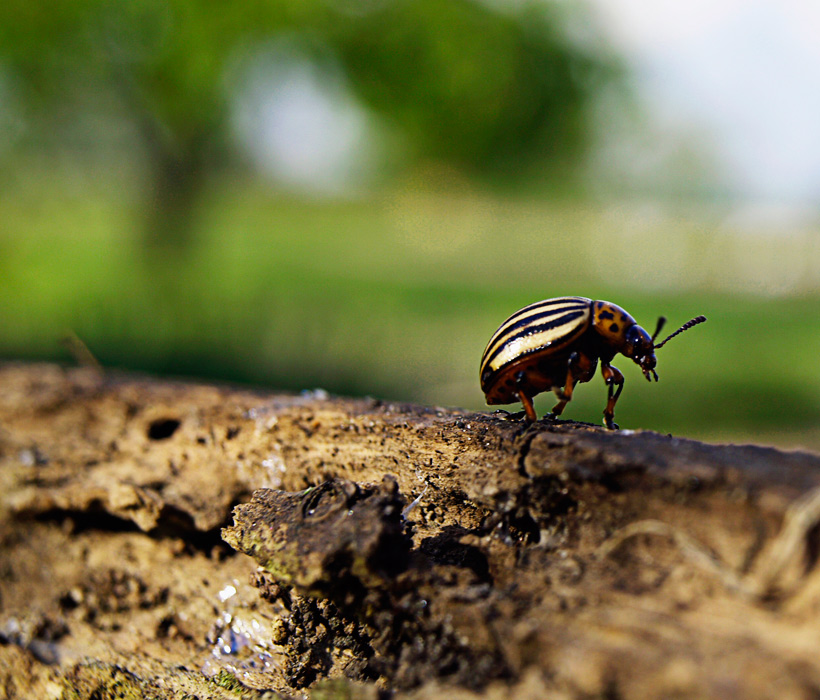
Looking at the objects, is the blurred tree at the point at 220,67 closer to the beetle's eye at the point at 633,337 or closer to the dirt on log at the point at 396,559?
the dirt on log at the point at 396,559

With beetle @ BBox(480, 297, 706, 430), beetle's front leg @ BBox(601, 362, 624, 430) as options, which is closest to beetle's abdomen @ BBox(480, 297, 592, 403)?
beetle @ BBox(480, 297, 706, 430)

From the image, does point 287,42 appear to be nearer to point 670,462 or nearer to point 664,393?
point 664,393

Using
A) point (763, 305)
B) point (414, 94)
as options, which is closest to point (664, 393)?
point (414, 94)

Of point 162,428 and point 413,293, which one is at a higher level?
point 413,293

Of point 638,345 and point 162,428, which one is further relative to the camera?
point 162,428

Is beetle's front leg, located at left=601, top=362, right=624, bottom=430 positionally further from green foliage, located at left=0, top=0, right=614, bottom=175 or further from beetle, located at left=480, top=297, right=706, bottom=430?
green foliage, located at left=0, top=0, right=614, bottom=175

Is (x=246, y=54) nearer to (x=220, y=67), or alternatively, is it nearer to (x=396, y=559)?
(x=220, y=67)

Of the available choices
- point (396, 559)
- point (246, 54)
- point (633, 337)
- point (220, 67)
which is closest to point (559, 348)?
point (633, 337)
